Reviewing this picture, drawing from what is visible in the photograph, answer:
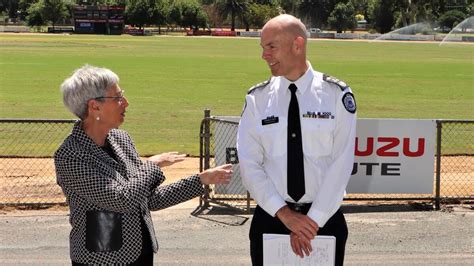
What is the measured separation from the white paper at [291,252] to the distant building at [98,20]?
124679 millimetres

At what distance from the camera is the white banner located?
956 cm

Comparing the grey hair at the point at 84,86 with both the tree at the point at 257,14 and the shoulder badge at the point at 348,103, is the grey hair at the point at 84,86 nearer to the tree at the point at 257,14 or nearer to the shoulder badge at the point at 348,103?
the shoulder badge at the point at 348,103

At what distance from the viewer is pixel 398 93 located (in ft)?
95.1

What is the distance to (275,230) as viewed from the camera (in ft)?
13.3

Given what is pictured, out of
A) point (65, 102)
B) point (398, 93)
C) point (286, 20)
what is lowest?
point (398, 93)

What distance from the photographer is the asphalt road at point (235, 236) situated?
7215 mm

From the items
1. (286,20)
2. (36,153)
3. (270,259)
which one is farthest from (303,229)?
(36,153)

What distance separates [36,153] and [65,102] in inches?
427

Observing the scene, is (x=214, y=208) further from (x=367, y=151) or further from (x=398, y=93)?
(x=398, y=93)

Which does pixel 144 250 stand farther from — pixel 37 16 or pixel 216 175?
pixel 37 16

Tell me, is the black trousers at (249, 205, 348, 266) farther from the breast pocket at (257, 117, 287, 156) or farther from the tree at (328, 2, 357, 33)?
the tree at (328, 2, 357, 33)

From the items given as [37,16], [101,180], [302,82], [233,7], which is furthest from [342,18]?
[101,180]

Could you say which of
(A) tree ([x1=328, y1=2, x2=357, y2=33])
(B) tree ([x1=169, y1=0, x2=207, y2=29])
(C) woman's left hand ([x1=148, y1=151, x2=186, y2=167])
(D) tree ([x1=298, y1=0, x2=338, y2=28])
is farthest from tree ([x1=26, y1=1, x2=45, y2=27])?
(C) woman's left hand ([x1=148, y1=151, x2=186, y2=167])

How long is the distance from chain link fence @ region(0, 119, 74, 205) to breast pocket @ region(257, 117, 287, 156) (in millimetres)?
6040
